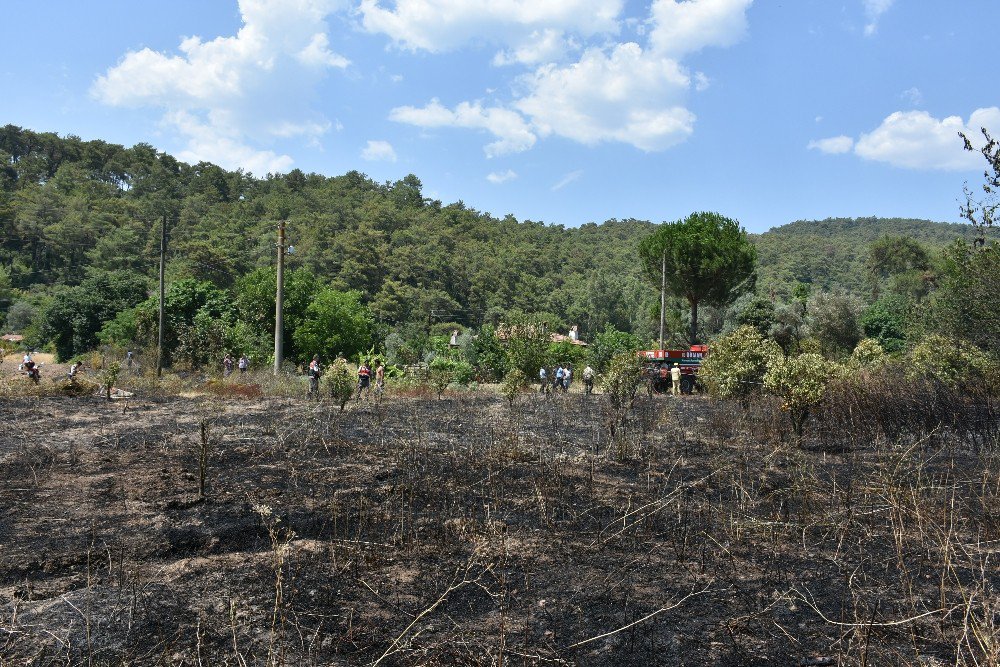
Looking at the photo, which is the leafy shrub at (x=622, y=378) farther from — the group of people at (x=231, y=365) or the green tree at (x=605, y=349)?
the group of people at (x=231, y=365)

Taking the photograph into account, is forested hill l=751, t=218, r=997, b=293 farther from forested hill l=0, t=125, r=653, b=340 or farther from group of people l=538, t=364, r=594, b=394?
group of people l=538, t=364, r=594, b=394

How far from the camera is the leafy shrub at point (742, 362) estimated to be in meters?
14.0

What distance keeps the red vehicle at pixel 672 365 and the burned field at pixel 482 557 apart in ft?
47.3

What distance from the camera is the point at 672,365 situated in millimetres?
26406

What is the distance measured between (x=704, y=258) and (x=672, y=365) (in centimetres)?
A: 1411

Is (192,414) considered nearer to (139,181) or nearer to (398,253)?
(398,253)

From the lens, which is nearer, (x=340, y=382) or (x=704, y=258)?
(x=340, y=382)

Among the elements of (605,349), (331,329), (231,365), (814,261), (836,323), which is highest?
(814,261)

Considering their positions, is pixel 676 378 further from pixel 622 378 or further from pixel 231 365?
pixel 231 365

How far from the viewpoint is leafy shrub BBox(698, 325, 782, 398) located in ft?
46.0

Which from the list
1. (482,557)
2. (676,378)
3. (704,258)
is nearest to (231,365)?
(676,378)

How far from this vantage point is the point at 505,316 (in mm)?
54969

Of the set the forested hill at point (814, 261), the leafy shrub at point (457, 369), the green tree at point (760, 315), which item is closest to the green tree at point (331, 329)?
the leafy shrub at point (457, 369)

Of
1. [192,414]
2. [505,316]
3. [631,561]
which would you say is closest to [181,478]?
[631,561]
